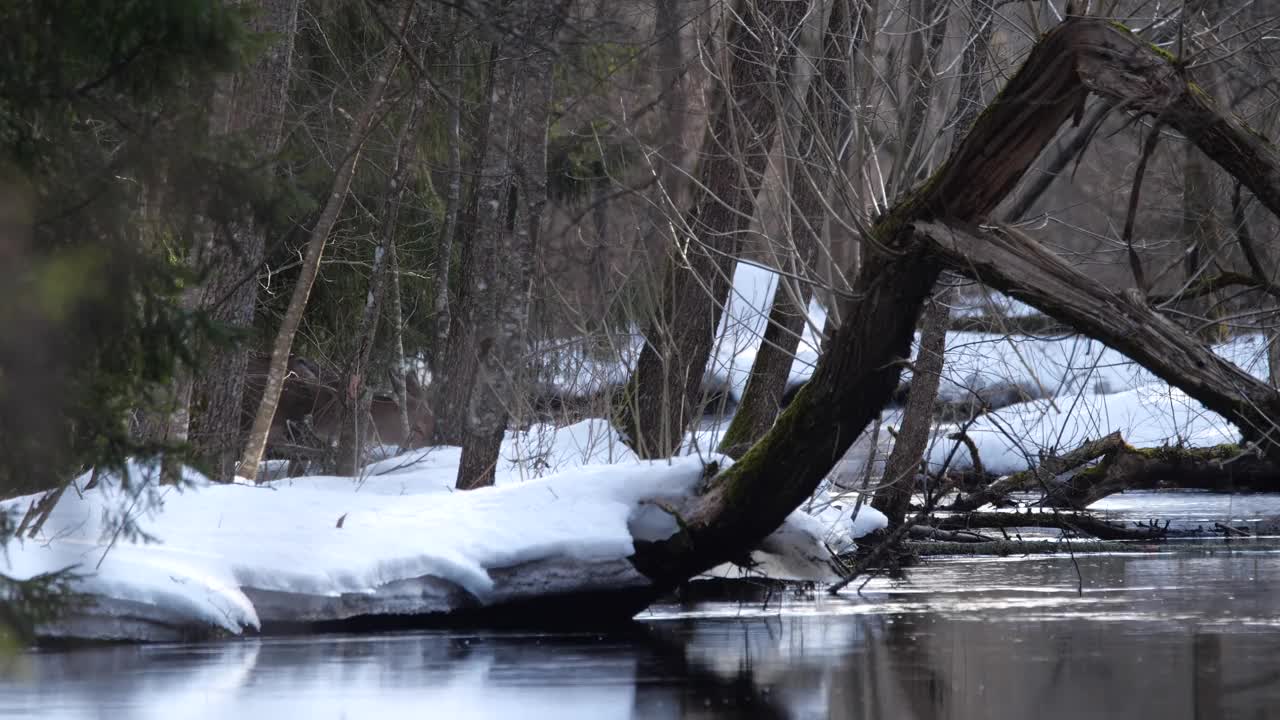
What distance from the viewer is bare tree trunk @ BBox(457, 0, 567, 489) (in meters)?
12.7

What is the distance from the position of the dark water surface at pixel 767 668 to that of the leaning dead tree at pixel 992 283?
0.85m

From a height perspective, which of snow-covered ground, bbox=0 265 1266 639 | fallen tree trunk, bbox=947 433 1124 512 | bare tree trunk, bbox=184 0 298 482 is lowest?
snow-covered ground, bbox=0 265 1266 639

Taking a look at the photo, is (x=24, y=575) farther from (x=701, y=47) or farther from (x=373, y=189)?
(x=373, y=189)

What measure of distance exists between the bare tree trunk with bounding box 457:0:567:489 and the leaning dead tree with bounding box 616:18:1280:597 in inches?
147

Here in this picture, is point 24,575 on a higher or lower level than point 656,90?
lower

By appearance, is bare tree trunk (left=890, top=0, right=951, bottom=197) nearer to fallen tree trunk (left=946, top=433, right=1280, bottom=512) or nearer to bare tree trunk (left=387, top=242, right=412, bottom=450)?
fallen tree trunk (left=946, top=433, right=1280, bottom=512)

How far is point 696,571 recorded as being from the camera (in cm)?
951

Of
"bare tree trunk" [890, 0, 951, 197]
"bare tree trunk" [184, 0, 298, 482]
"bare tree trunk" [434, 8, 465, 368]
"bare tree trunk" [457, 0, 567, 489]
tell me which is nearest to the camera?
"bare tree trunk" [890, 0, 951, 197]

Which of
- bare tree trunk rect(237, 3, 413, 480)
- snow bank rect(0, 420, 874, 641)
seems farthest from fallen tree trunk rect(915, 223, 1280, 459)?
bare tree trunk rect(237, 3, 413, 480)

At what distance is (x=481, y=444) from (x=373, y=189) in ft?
21.8

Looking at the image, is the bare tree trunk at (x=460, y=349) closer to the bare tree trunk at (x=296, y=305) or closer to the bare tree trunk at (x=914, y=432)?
the bare tree trunk at (x=296, y=305)

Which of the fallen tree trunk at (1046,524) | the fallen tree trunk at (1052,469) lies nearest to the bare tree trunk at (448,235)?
A: the fallen tree trunk at (1046,524)

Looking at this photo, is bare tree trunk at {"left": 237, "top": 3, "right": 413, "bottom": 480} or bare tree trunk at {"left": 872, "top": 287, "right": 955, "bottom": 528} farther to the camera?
bare tree trunk at {"left": 872, "top": 287, "right": 955, "bottom": 528}

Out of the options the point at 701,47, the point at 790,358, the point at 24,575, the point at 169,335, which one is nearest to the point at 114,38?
the point at 169,335
